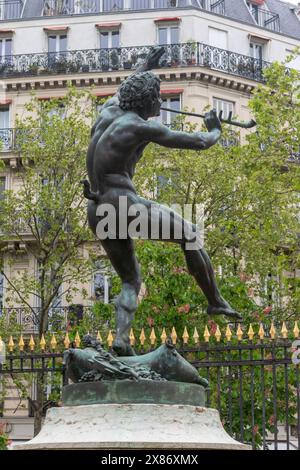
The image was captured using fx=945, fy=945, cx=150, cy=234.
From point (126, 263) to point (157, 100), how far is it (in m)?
1.64

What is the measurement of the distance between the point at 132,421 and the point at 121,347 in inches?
41.1

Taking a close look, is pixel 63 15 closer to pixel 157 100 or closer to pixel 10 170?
pixel 10 170

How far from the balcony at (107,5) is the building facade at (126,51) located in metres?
0.04

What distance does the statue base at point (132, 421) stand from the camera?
7867mm

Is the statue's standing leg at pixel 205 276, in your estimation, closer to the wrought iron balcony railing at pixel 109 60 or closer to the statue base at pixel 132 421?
the statue base at pixel 132 421

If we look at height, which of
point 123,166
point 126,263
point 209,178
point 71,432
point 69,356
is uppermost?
point 209,178

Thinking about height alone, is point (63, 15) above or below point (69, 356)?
above

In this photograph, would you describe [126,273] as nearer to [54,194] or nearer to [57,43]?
[54,194]

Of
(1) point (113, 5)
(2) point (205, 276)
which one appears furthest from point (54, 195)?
(2) point (205, 276)

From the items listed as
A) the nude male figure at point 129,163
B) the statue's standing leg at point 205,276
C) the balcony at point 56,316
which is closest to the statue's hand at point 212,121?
the nude male figure at point 129,163

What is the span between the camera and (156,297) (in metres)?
20.0

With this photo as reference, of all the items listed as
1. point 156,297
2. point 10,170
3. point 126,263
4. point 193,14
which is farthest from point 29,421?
point 126,263

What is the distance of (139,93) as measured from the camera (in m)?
9.17

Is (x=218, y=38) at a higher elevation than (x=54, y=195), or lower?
higher
